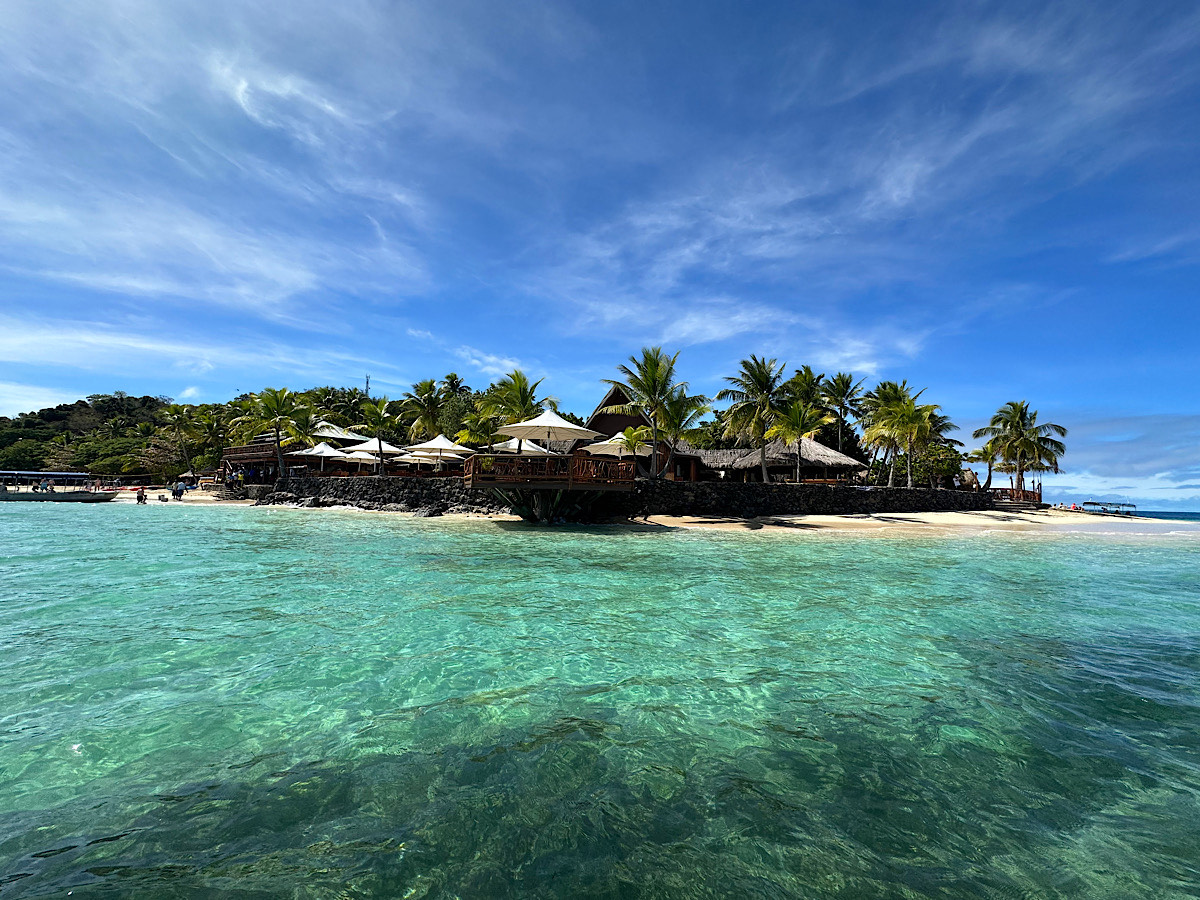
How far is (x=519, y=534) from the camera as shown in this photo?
67.4ft

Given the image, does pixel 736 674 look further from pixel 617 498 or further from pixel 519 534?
pixel 617 498

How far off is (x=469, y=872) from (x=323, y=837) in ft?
3.01

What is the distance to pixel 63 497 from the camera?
142 feet

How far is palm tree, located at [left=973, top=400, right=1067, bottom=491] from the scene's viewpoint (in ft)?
161

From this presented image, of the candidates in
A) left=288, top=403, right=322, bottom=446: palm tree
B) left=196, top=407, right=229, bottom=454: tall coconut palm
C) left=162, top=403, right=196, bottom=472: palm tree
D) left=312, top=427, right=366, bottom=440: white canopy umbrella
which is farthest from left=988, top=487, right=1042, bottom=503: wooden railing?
left=162, top=403, right=196, bottom=472: palm tree

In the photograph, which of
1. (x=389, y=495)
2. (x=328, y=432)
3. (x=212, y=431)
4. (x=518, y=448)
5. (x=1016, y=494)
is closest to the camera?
(x=518, y=448)

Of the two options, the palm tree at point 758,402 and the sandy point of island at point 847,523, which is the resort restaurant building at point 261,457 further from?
the palm tree at point 758,402

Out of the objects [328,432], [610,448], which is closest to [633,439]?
[610,448]

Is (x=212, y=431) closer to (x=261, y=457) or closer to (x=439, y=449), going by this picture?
(x=261, y=457)

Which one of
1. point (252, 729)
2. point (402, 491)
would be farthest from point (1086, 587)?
point (402, 491)

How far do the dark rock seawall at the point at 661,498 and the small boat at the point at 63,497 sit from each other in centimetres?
1734

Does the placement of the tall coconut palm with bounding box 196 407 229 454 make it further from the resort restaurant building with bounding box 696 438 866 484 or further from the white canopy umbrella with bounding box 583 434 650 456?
the resort restaurant building with bounding box 696 438 866 484

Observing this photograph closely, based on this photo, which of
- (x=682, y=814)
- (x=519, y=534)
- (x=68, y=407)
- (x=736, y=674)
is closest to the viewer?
(x=682, y=814)

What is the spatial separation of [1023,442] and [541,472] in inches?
1863
